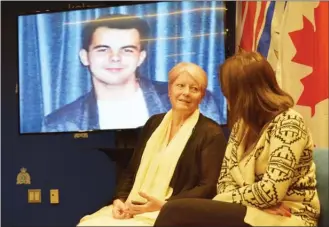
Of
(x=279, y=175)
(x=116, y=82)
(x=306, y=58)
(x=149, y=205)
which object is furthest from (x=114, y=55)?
(x=279, y=175)

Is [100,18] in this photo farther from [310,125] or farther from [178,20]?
[310,125]

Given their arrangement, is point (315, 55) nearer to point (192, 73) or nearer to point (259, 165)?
point (192, 73)

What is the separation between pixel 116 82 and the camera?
3.27 m

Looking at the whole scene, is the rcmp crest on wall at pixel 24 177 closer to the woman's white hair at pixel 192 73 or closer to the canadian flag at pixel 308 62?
the woman's white hair at pixel 192 73

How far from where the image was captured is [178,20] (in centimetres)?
314

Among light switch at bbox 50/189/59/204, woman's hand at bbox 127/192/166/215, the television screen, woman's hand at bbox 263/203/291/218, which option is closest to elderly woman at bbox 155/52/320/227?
woman's hand at bbox 263/203/291/218

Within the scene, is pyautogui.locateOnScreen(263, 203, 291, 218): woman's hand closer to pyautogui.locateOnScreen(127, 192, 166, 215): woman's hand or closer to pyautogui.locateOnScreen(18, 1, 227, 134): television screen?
pyautogui.locateOnScreen(127, 192, 166, 215): woman's hand

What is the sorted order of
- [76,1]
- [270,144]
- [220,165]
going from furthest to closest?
[76,1] < [220,165] < [270,144]

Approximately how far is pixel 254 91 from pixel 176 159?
2.03 ft

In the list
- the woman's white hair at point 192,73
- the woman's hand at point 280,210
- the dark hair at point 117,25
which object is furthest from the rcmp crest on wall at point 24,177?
the woman's hand at point 280,210

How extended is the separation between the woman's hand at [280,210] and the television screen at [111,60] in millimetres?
1379

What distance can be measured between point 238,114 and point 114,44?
161 centimetres

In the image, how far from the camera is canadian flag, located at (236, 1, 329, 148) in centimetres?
231

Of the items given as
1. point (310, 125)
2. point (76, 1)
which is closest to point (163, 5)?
point (76, 1)
